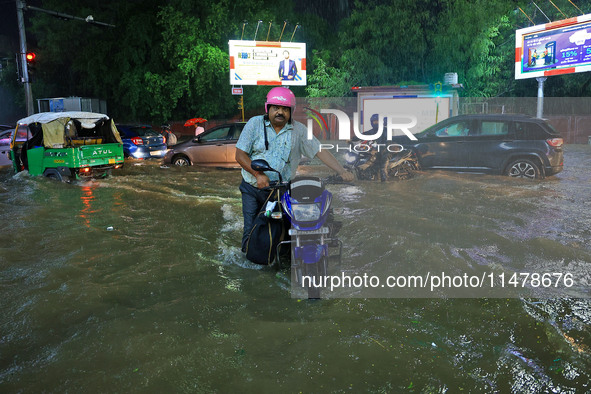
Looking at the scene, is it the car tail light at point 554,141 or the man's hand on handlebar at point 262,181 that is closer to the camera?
the man's hand on handlebar at point 262,181

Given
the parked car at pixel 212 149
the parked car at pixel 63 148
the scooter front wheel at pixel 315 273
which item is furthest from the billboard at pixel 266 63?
the scooter front wheel at pixel 315 273

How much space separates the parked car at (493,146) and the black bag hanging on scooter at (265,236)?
874 cm

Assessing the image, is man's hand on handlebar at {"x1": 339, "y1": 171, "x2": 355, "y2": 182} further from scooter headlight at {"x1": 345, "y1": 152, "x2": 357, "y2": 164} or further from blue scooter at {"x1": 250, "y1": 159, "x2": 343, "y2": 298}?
scooter headlight at {"x1": 345, "y1": 152, "x2": 357, "y2": 164}

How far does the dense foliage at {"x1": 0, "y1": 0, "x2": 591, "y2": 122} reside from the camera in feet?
88.7

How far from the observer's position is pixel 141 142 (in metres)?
17.5

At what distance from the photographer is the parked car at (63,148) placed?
12305 millimetres

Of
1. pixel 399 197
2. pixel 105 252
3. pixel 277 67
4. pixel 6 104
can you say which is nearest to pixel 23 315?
pixel 105 252

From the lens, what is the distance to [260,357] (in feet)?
11.3

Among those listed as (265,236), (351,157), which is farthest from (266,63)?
(265,236)

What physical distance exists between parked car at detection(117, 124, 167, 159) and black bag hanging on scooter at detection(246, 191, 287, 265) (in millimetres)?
13947

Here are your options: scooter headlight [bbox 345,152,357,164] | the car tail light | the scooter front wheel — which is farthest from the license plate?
the car tail light

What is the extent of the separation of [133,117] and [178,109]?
3.21 meters

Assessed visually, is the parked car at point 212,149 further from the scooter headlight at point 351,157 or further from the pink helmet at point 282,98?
the pink helmet at point 282,98

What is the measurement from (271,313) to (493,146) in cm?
936
